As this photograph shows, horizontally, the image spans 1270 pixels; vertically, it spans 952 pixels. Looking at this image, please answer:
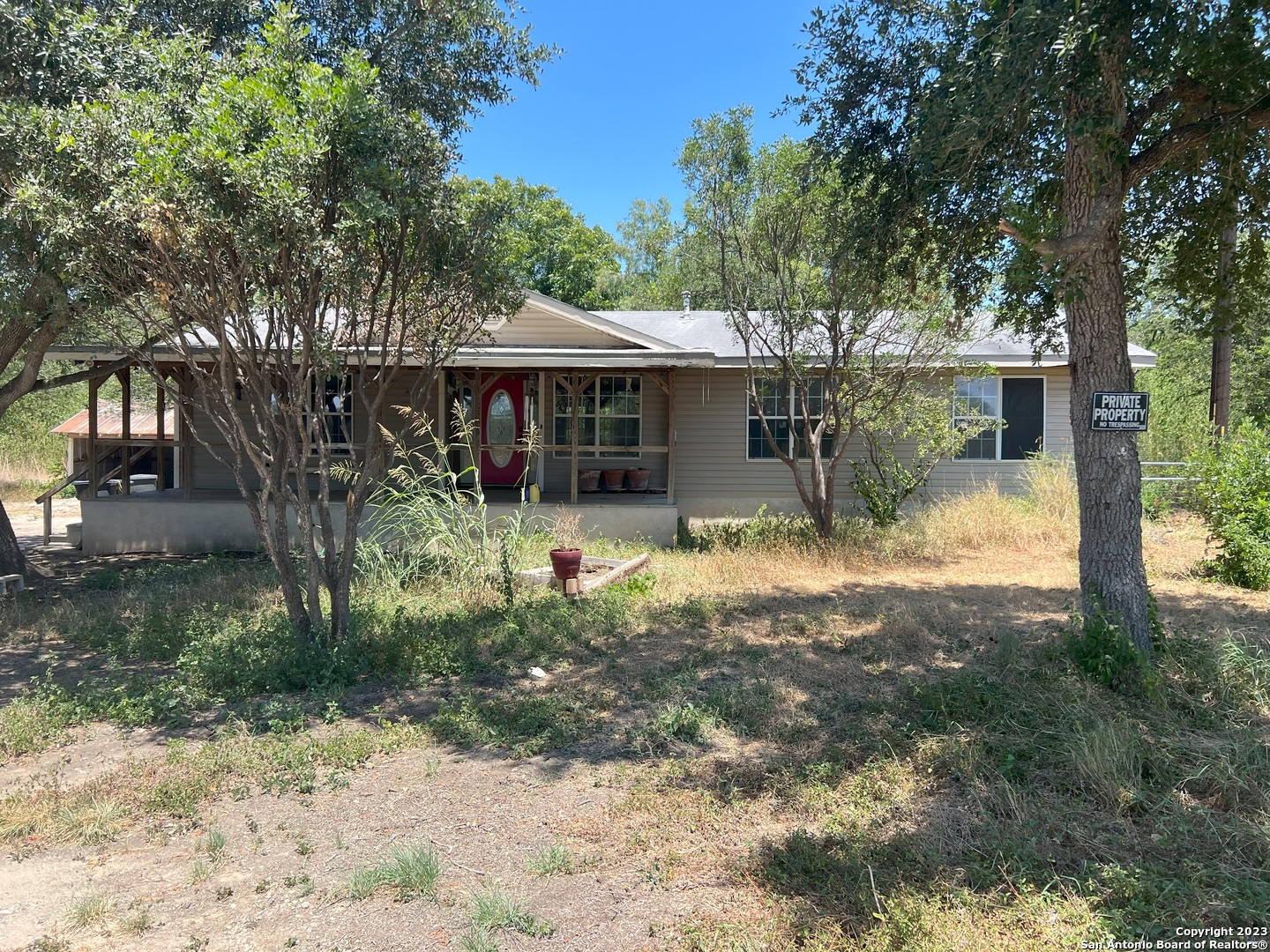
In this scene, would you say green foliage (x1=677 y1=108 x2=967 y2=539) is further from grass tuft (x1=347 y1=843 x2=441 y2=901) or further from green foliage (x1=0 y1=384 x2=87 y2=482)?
green foliage (x1=0 y1=384 x2=87 y2=482)

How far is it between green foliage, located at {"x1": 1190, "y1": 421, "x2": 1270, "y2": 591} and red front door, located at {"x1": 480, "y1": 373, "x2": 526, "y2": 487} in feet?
32.3

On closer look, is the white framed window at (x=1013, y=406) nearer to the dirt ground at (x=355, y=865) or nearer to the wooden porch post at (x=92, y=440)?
the dirt ground at (x=355, y=865)

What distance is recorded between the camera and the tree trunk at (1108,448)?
5.35m

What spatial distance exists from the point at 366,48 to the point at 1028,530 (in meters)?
10.3

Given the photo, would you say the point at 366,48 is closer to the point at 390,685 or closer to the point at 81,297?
the point at 81,297

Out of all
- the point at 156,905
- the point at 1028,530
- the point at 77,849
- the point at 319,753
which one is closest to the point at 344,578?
the point at 319,753

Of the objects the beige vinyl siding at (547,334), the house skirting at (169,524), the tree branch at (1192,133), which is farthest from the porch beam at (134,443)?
the tree branch at (1192,133)

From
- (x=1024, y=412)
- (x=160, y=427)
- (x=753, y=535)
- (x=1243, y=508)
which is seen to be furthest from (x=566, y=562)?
(x=1024, y=412)

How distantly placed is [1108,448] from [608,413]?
941 centimetres

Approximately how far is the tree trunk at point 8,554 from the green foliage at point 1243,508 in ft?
46.4

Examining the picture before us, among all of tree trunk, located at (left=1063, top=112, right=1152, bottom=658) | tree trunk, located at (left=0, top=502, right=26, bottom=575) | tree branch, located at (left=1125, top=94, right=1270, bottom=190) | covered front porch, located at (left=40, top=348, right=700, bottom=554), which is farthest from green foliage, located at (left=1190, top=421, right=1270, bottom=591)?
tree trunk, located at (left=0, top=502, right=26, bottom=575)

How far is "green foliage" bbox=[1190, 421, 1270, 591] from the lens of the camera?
336 inches

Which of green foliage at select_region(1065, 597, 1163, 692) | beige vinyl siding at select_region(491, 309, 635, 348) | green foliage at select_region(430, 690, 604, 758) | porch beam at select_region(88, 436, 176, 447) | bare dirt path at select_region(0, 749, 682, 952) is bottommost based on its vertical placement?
bare dirt path at select_region(0, 749, 682, 952)

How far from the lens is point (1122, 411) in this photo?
5238 mm
